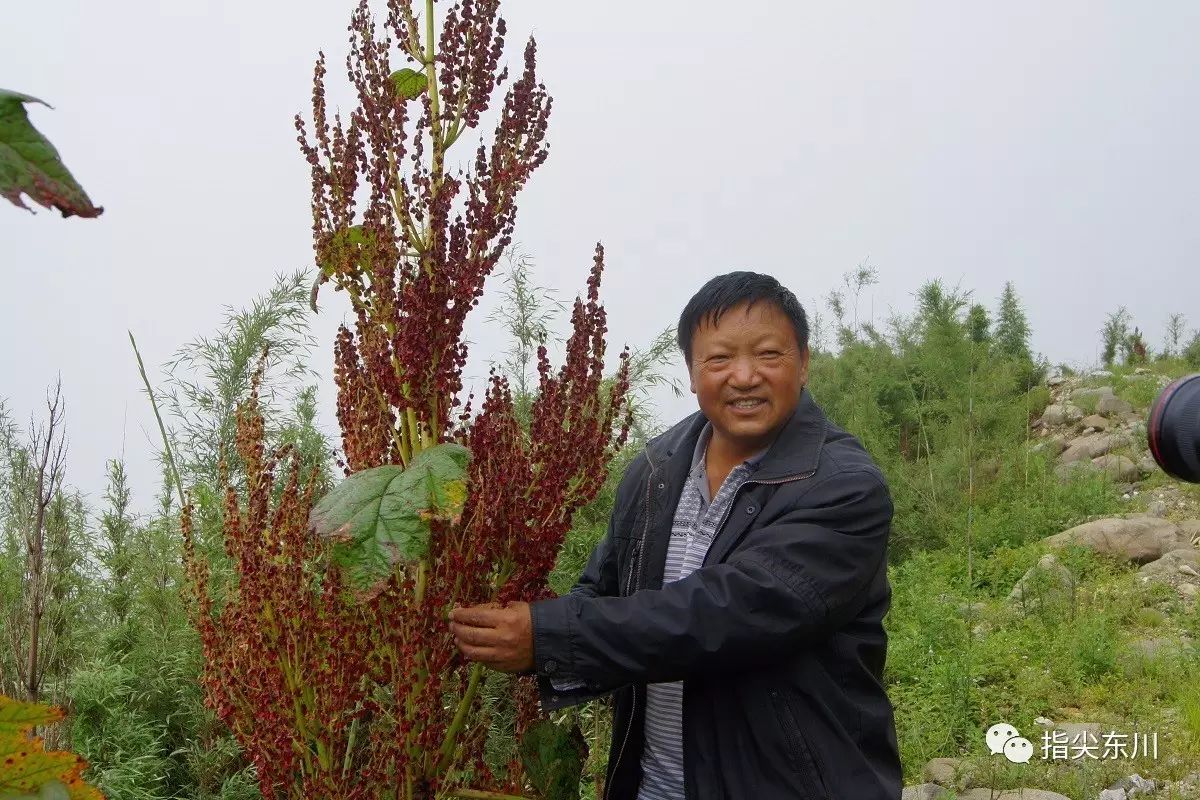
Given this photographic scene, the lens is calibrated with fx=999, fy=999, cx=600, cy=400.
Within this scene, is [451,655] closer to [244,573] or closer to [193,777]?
[244,573]

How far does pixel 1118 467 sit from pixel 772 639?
997cm

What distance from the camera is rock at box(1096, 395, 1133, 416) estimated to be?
12.6 m

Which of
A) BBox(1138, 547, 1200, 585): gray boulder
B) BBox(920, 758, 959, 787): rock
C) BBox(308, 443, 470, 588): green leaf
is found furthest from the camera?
BBox(1138, 547, 1200, 585): gray boulder

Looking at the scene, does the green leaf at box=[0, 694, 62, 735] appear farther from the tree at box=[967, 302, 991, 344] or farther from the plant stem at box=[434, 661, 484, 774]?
the tree at box=[967, 302, 991, 344]

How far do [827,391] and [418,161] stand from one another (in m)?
9.06

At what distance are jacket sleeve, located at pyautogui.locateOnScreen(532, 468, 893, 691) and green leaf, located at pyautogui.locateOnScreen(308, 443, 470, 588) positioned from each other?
36 centimetres

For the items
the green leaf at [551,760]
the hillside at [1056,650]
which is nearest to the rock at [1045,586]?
the hillside at [1056,650]

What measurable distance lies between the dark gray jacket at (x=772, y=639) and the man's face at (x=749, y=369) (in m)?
0.08

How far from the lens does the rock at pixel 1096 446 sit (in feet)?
37.2

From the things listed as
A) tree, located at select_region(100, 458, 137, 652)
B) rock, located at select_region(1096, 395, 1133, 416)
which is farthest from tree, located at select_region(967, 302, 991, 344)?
tree, located at select_region(100, 458, 137, 652)

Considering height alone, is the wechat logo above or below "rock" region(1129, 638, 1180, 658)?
below

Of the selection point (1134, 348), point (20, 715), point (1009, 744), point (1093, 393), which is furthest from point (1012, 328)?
point (20, 715)

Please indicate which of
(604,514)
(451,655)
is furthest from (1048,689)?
(451,655)

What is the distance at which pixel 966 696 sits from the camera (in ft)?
16.3
